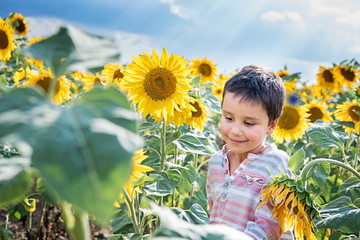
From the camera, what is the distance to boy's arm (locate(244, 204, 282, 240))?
1123 millimetres

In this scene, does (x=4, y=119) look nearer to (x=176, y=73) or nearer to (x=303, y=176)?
(x=303, y=176)

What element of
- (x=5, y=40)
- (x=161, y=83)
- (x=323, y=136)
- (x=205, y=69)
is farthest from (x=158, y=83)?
(x=5, y=40)

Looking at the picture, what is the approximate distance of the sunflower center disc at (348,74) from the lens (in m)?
3.77

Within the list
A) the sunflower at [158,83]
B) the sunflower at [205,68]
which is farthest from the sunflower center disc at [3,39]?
the sunflower at [158,83]

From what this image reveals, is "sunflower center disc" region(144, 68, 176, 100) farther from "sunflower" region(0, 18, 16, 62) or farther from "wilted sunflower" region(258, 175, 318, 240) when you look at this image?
"sunflower" region(0, 18, 16, 62)

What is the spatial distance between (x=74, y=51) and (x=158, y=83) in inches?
51.9

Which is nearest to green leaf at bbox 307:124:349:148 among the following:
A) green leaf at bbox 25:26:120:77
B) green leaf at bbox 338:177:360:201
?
green leaf at bbox 338:177:360:201

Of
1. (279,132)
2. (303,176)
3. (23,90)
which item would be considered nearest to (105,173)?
(23,90)

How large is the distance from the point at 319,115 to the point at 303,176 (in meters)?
1.68

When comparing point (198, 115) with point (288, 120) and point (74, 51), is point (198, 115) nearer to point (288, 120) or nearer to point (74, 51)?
point (288, 120)

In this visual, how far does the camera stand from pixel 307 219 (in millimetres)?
950

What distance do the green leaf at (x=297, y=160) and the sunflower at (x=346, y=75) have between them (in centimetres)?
316

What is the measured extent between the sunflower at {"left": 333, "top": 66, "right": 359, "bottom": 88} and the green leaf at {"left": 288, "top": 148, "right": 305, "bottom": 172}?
10.4 ft

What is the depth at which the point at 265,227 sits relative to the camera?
3.73 ft
